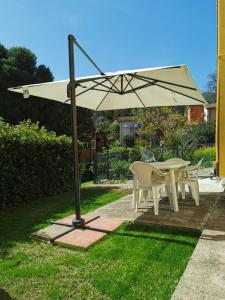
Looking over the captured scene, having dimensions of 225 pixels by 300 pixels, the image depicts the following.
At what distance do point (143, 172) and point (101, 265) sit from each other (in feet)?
7.59

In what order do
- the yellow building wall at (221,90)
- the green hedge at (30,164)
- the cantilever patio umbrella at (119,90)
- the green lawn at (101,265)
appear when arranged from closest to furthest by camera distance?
the green lawn at (101,265) → the cantilever patio umbrella at (119,90) → the yellow building wall at (221,90) → the green hedge at (30,164)

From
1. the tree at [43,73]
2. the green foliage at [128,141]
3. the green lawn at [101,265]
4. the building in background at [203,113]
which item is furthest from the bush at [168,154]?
the green foliage at [128,141]

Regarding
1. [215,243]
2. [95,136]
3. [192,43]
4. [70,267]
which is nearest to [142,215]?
[215,243]

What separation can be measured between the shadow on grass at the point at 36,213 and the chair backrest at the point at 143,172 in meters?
1.49

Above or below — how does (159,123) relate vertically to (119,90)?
above

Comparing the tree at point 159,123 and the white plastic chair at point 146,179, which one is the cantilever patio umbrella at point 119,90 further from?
the tree at point 159,123

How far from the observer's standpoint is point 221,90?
5.93 meters

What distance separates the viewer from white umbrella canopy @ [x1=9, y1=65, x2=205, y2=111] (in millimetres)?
5566

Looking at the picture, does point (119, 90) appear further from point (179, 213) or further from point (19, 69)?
point (19, 69)

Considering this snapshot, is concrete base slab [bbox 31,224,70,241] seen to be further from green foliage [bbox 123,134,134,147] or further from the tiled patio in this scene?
green foliage [bbox 123,134,134,147]

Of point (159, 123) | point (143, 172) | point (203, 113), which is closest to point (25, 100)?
point (159, 123)

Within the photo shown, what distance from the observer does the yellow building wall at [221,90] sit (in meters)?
5.80

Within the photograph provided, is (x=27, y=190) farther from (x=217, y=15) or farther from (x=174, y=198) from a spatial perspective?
(x=217, y=15)

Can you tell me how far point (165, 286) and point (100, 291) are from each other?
0.67m
